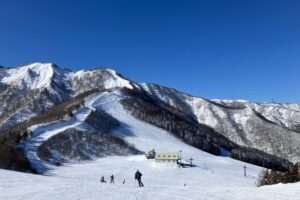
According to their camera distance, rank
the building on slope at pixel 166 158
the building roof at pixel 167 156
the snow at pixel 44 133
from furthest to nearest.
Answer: the building roof at pixel 167 156
the building on slope at pixel 166 158
the snow at pixel 44 133

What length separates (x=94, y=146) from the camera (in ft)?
458

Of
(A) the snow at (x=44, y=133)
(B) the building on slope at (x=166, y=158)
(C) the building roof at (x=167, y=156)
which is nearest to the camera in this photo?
(A) the snow at (x=44, y=133)

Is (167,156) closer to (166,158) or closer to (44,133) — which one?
(166,158)

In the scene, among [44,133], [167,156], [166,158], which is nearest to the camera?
[166,158]

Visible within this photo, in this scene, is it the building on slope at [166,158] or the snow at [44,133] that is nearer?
the snow at [44,133]

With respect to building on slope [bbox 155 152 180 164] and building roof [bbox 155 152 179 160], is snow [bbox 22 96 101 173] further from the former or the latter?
building roof [bbox 155 152 179 160]

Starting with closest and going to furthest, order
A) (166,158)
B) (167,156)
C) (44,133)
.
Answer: (166,158) → (167,156) → (44,133)

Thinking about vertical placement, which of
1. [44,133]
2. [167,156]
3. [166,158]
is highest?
[44,133]

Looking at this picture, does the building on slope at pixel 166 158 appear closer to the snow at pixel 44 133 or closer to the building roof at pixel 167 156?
the building roof at pixel 167 156

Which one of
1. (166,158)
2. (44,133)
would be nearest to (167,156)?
(166,158)

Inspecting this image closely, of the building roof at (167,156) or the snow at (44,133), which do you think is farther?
the building roof at (167,156)

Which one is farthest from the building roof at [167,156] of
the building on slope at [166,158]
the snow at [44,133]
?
the snow at [44,133]

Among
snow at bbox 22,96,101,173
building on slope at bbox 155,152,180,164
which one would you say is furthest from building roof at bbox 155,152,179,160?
snow at bbox 22,96,101,173

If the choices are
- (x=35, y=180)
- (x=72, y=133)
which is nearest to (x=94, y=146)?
(x=72, y=133)
